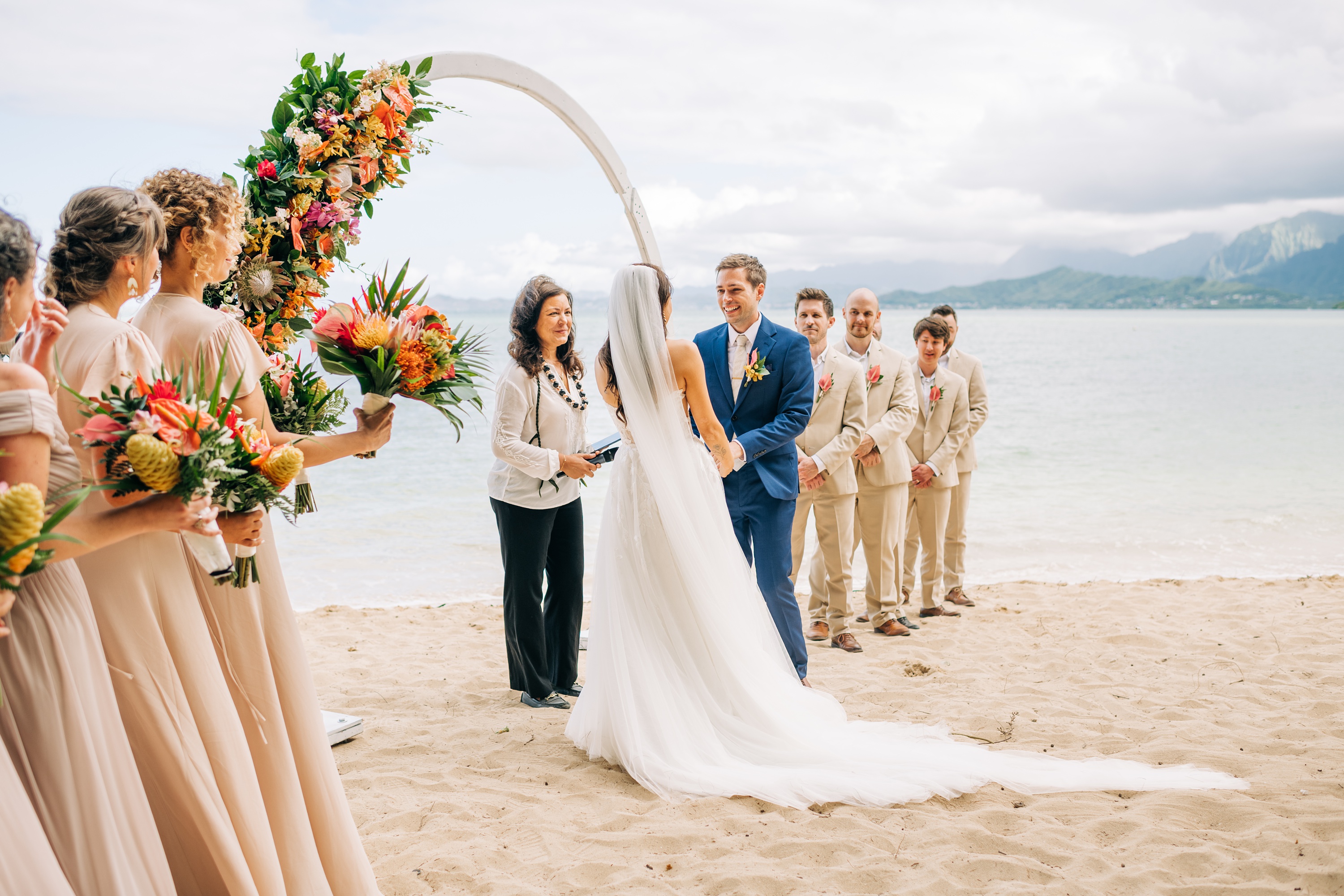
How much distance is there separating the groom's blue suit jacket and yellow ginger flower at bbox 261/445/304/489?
309cm

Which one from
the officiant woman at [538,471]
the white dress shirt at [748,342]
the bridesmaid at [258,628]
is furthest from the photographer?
the white dress shirt at [748,342]

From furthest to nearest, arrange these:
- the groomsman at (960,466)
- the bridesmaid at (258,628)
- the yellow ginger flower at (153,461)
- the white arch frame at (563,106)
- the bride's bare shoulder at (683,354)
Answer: the groomsman at (960,466)
the white arch frame at (563,106)
the bride's bare shoulder at (683,354)
the bridesmaid at (258,628)
the yellow ginger flower at (153,461)

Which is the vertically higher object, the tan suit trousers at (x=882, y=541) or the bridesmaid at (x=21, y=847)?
the bridesmaid at (x=21, y=847)

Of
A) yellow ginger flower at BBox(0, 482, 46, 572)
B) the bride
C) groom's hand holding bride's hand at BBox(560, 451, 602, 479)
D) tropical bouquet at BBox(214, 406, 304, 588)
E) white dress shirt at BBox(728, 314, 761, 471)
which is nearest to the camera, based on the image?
yellow ginger flower at BBox(0, 482, 46, 572)

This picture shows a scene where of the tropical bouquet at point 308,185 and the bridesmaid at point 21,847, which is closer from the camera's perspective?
the bridesmaid at point 21,847

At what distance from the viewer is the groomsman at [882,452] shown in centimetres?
667

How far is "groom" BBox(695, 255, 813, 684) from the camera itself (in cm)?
516

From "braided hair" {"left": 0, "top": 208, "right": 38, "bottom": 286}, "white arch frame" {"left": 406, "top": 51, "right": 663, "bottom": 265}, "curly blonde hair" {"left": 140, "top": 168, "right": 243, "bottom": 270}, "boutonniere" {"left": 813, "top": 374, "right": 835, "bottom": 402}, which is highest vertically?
"white arch frame" {"left": 406, "top": 51, "right": 663, "bottom": 265}

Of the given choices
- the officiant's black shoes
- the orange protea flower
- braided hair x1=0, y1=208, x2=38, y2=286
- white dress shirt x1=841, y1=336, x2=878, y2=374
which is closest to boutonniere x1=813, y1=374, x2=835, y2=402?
white dress shirt x1=841, y1=336, x2=878, y2=374

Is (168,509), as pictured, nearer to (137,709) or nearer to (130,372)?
(130,372)

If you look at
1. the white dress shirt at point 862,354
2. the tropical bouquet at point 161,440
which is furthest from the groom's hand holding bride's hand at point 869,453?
the tropical bouquet at point 161,440

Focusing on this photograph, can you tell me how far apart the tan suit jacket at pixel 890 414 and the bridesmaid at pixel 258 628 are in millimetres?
4613

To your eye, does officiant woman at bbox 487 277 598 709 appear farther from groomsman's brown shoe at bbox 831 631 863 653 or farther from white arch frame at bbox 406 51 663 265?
groomsman's brown shoe at bbox 831 631 863 653

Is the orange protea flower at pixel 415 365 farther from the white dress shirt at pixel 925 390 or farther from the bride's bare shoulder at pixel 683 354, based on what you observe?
the white dress shirt at pixel 925 390
